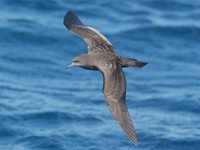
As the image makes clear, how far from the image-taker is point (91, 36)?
1106 cm

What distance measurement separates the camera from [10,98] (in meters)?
14.6

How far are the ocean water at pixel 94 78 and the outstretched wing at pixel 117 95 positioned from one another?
116 inches

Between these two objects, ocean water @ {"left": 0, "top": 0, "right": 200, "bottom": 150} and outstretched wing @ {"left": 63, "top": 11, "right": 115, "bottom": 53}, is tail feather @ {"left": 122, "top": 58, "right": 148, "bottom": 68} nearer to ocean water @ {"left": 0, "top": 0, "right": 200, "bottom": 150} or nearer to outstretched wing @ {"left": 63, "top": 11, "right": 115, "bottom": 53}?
outstretched wing @ {"left": 63, "top": 11, "right": 115, "bottom": 53}

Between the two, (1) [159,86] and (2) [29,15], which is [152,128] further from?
(2) [29,15]

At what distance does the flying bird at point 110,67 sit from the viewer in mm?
9500

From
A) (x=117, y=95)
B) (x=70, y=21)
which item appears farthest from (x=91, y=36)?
(x=117, y=95)

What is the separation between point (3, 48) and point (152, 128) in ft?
14.0

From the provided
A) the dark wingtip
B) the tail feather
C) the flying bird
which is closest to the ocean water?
the dark wingtip

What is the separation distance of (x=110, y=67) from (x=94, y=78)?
18.1ft

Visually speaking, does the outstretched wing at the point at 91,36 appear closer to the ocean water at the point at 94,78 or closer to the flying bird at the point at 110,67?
the flying bird at the point at 110,67

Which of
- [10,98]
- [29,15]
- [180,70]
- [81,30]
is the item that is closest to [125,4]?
[29,15]

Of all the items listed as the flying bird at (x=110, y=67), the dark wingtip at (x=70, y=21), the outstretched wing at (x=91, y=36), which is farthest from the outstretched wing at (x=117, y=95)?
the dark wingtip at (x=70, y=21)

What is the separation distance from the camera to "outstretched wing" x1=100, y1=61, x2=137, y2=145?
9398mm

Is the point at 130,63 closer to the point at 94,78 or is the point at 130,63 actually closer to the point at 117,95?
the point at 117,95
